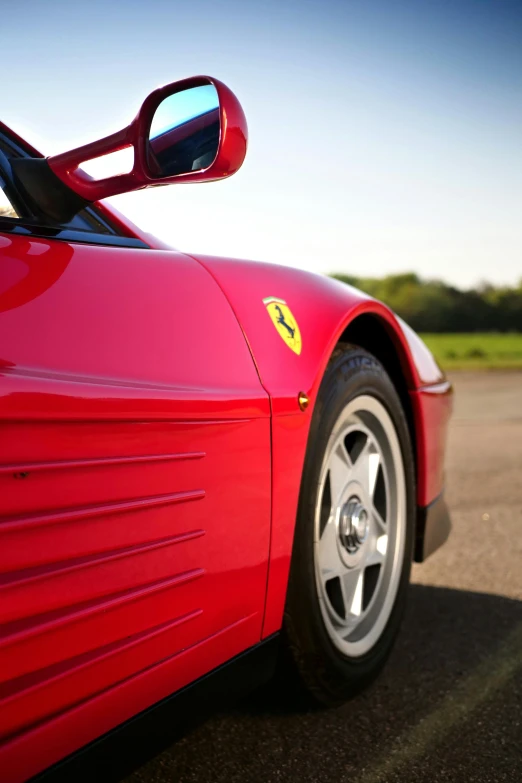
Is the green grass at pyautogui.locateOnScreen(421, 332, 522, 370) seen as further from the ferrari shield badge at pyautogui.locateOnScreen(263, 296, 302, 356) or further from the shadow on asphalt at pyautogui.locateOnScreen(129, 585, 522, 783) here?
the ferrari shield badge at pyautogui.locateOnScreen(263, 296, 302, 356)

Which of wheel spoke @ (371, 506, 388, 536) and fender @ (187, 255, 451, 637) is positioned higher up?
fender @ (187, 255, 451, 637)

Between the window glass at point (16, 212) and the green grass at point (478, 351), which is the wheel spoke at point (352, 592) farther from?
the green grass at point (478, 351)

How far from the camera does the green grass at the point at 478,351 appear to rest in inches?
937

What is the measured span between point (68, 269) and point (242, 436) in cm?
47

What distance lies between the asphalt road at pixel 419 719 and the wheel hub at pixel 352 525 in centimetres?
40

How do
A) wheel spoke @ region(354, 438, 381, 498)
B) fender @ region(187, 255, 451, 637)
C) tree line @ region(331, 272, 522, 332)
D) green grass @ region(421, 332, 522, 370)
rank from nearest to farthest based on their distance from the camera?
1. fender @ region(187, 255, 451, 637)
2. wheel spoke @ region(354, 438, 381, 498)
3. green grass @ region(421, 332, 522, 370)
4. tree line @ region(331, 272, 522, 332)

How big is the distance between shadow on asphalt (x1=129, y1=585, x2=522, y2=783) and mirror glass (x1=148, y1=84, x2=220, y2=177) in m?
1.23

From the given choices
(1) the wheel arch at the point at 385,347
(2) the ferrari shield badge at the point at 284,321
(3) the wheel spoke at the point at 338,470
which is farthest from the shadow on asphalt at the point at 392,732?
(2) the ferrari shield badge at the point at 284,321

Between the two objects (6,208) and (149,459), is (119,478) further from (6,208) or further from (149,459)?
(6,208)

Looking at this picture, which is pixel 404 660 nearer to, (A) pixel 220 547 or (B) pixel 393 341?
(B) pixel 393 341

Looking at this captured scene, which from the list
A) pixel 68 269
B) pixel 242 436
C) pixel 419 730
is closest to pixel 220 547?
pixel 242 436

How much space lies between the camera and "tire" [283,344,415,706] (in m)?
1.83

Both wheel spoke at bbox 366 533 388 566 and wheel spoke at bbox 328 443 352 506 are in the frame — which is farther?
wheel spoke at bbox 366 533 388 566

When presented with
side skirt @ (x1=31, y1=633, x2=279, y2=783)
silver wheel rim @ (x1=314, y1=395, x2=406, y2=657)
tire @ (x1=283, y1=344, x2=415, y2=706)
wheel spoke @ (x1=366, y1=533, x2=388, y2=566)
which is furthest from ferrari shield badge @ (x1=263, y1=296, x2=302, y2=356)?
wheel spoke @ (x1=366, y1=533, x2=388, y2=566)
